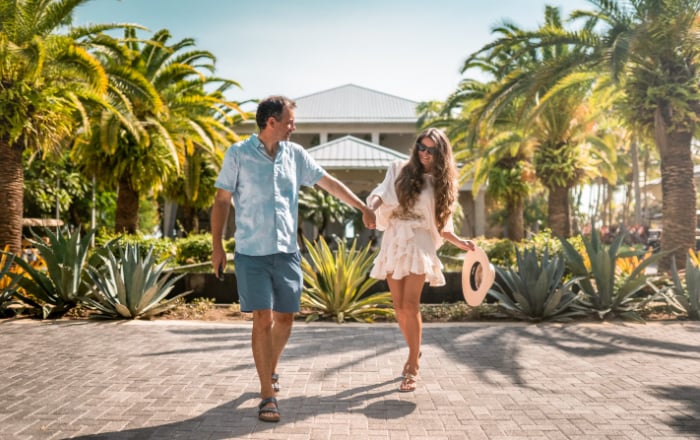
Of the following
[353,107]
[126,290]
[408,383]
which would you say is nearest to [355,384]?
[408,383]

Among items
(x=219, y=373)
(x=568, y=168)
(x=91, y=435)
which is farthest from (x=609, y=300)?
(x=568, y=168)

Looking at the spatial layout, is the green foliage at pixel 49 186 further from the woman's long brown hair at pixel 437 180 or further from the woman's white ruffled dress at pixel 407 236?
the woman's long brown hair at pixel 437 180

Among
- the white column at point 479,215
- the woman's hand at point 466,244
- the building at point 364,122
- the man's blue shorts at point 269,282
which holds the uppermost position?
the building at point 364,122

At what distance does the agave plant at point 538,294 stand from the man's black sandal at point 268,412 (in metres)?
4.07

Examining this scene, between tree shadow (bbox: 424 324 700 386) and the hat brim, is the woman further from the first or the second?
tree shadow (bbox: 424 324 700 386)

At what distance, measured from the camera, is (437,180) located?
4.38m

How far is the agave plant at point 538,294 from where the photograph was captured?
693 centimetres

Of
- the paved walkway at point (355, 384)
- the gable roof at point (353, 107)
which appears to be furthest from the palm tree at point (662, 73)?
the gable roof at point (353, 107)

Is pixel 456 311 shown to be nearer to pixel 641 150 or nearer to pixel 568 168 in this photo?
pixel 568 168

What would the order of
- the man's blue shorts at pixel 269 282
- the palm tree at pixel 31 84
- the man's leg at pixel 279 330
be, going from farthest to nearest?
the palm tree at pixel 31 84
the man's leg at pixel 279 330
the man's blue shorts at pixel 269 282

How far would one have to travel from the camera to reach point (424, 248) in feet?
14.2

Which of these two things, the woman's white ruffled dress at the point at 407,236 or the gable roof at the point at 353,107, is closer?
the woman's white ruffled dress at the point at 407,236

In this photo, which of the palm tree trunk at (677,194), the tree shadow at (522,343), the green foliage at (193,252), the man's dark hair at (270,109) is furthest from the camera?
the green foliage at (193,252)

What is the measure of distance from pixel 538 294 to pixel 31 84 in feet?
32.9
